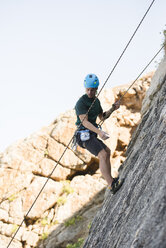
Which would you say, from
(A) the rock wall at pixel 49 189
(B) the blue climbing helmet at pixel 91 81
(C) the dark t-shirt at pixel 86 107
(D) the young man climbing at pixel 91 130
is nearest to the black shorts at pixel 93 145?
(D) the young man climbing at pixel 91 130

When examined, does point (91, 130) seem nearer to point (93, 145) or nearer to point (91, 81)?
point (93, 145)

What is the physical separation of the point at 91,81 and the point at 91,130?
103 centimetres

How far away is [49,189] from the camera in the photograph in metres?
16.3

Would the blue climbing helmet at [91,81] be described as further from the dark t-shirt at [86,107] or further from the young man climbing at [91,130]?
the dark t-shirt at [86,107]

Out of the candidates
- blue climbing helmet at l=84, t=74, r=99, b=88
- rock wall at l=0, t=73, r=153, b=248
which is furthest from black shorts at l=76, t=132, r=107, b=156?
rock wall at l=0, t=73, r=153, b=248

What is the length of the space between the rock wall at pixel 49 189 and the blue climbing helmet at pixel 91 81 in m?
11.1

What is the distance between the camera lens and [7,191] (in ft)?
53.2

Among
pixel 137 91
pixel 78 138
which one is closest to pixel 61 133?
pixel 137 91

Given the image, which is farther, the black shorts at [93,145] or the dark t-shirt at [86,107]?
the dark t-shirt at [86,107]

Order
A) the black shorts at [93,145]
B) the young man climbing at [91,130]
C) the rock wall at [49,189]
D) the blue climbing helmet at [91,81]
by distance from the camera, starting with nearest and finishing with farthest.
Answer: the young man climbing at [91,130]
the black shorts at [93,145]
the blue climbing helmet at [91,81]
the rock wall at [49,189]

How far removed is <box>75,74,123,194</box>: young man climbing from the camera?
4.89 metres

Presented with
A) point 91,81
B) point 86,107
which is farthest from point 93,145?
point 91,81

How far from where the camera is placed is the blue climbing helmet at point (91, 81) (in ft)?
17.0

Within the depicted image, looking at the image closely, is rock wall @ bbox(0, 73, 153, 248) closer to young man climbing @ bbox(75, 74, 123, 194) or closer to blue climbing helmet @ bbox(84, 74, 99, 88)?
young man climbing @ bbox(75, 74, 123, 194)
